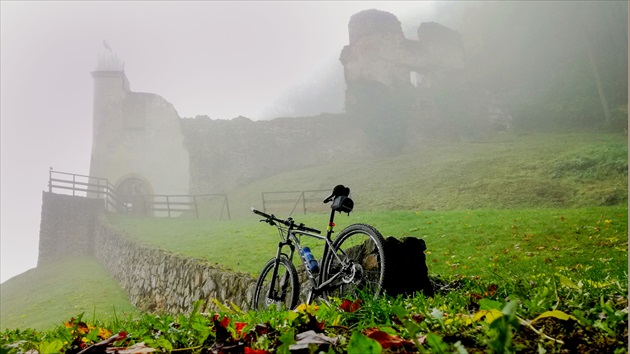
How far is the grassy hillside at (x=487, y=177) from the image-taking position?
13.9m

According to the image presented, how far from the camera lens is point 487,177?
1650 centimetres

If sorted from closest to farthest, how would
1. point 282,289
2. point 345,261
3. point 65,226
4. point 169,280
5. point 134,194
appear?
point 345,261, point 282,289, point 169,280, point 65,226, point 134,194

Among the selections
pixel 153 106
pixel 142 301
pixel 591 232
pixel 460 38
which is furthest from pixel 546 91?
pixel 142 301

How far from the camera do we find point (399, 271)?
3.52 m

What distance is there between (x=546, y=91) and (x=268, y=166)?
55.4ft

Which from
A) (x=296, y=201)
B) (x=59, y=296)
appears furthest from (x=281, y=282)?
(x=296, y=201)

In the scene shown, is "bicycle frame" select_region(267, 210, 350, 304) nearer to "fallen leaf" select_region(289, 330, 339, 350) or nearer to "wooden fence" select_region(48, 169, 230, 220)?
"fallen leaf" select_region(289, 330, 339, 350)

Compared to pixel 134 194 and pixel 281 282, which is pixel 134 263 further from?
pixel 134 194

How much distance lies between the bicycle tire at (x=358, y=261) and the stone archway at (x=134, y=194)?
1940 centimetres

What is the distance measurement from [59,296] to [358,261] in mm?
10855

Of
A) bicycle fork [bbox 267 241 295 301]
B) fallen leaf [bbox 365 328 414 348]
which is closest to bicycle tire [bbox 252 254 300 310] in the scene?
bicycle fork [bbox 267 241 295 301]

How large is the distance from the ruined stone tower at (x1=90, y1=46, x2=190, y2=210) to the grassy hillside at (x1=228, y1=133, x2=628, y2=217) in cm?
401

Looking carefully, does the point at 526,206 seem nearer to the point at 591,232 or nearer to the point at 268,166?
the point at 591,232

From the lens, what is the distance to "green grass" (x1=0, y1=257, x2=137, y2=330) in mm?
9352
